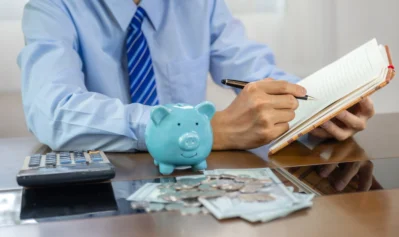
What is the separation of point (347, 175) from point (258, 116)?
22 centimetres

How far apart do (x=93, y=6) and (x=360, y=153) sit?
713 mm

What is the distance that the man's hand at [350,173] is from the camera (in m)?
0.79

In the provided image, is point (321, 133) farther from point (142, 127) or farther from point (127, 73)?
point (127, 73)

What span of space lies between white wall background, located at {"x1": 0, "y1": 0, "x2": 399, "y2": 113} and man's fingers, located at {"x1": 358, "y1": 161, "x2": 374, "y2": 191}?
110 cm

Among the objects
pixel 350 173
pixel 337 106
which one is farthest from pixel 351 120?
pixel 350 173

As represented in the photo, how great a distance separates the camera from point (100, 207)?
701 mm

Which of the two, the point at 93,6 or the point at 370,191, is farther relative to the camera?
the point at 93,6

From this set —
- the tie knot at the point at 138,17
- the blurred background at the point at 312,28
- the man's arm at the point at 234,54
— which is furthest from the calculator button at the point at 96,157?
the blurred background at the point at 312,28

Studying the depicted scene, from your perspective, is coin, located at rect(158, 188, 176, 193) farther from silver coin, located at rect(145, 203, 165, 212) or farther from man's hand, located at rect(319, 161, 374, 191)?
man's hand, located at rect(319, 161, 374, 191)

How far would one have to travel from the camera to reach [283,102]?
999 millimetres

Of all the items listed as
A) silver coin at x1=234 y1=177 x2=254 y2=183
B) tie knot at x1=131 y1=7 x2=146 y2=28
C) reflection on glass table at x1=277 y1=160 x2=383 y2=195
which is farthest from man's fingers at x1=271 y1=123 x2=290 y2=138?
tie knot at x1=131 y1=7 x2=146 y2=28

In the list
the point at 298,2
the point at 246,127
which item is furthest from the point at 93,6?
the point at 298,2

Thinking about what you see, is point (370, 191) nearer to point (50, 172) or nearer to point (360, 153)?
point (360, 153)

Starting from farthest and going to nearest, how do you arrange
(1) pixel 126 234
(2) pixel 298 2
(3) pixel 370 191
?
(2) pixel 298 2 < (3) pixel 370 191 < (1) pixel 126 234
